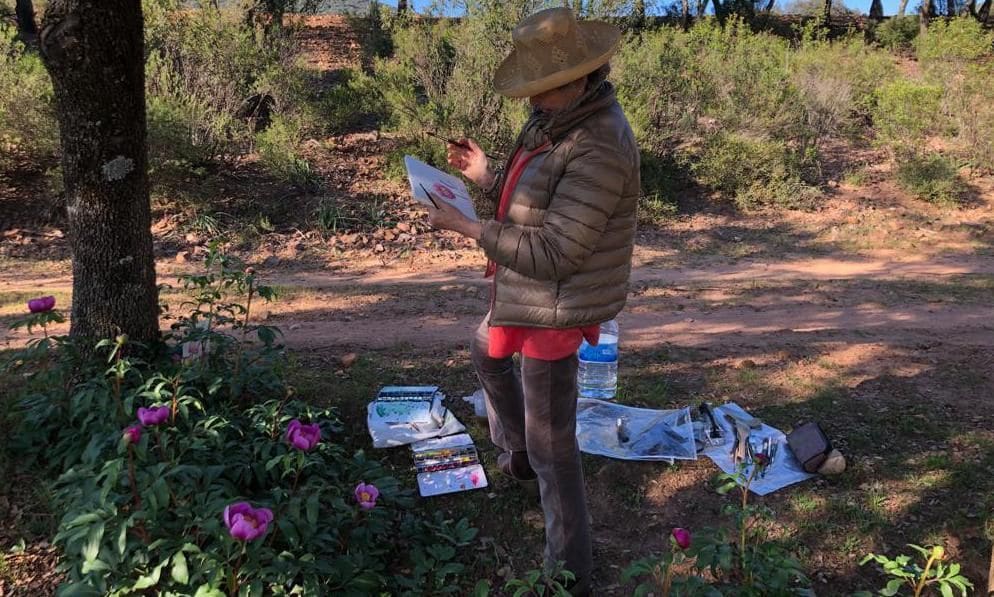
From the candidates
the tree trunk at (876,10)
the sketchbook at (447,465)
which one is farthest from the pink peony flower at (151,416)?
the tree trunk at (876,10)

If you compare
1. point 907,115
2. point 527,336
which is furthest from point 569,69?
point 907,115

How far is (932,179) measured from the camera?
35.9 ft

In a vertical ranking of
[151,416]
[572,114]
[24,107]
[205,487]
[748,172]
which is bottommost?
[205,487]

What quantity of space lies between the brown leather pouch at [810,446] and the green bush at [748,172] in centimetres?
782

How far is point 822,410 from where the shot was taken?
3977mm

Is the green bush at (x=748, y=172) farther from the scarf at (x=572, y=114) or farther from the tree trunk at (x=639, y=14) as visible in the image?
the scarf at (x=572, y=114)

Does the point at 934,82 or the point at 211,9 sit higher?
the point at 211,9

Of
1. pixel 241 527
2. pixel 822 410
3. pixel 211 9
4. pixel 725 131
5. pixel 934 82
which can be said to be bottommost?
pixel 822 410

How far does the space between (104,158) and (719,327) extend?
4504 mm

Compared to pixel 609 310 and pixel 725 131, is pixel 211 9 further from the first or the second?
pixel 609 310

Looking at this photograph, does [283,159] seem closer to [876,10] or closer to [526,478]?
[526,478]

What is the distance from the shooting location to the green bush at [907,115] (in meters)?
11.8

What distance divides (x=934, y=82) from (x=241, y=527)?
14.7 meters

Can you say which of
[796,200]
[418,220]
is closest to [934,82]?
[796,200]
